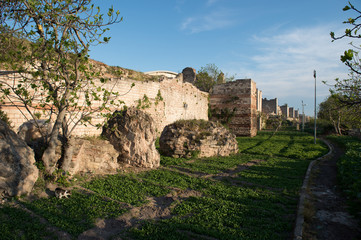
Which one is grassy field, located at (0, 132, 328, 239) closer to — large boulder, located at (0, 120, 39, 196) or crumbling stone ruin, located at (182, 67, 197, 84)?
large boulder, located at (0, 120, 39, 196)

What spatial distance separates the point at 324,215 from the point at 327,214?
0.11 meters

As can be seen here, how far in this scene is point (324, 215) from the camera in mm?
5078

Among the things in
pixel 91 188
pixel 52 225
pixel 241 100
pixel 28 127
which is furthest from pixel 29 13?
pixel 241 100

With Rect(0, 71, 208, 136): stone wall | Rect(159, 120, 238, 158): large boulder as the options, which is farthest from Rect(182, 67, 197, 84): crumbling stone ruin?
Rect(159, 120, 238, 158): large boulder

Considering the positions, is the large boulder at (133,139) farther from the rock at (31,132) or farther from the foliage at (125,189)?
the rock at (31,132)

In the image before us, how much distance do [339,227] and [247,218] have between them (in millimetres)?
1710

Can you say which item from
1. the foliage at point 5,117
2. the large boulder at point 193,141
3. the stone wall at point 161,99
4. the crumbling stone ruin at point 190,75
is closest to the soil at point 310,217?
the foliage at point 5,117

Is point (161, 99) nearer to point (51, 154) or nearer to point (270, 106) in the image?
point (51, 154)

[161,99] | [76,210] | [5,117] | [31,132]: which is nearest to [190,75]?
[161,99]

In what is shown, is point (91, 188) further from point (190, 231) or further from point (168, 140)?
point (168, 140)

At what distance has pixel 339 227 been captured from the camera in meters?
4.52

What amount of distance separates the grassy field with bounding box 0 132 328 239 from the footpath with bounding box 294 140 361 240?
0.22 meters

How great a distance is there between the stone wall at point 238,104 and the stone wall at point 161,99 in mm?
2977

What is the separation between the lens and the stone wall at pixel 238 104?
2511 centimetres
